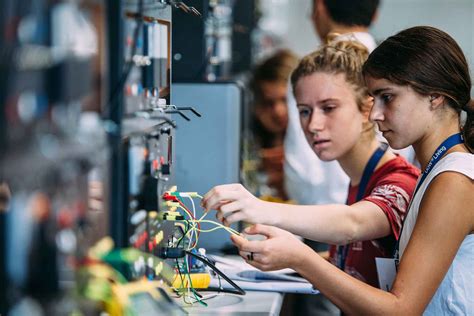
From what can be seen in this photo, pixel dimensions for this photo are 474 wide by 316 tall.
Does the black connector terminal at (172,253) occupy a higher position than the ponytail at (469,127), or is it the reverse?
the ponytail at (469,127)

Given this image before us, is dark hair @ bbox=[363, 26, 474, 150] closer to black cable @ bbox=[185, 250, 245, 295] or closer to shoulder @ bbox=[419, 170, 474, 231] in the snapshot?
shoulder @ bbox=[419, 170, 474, 231]

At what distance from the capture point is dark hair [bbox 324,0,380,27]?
352 centimetres

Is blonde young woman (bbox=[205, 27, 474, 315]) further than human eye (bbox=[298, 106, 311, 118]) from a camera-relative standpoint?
No

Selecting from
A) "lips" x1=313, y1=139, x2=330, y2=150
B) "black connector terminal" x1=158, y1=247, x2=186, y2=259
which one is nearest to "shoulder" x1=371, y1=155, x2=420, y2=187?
"lips" x1=313, y1=139, x2=330, y2=150

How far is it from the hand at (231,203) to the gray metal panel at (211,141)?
82cm

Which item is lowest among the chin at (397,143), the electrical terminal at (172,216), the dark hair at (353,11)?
the electrical terminal at (172,216)

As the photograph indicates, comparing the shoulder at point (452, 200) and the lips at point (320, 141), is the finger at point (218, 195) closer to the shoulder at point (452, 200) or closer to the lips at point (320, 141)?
the shoulder at point (452, 200)

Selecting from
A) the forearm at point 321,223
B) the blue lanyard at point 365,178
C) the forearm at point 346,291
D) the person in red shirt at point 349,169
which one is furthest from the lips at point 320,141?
the forearm at point 346,291

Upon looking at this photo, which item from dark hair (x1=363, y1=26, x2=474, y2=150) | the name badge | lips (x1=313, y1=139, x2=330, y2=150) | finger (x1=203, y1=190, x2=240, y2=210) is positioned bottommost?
the name badge

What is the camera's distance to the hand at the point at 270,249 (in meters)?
1.91

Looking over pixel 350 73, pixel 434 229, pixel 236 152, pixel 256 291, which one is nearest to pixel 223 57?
pixel 236 152

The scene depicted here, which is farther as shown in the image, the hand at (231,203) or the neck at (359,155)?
the neck at (359,155)

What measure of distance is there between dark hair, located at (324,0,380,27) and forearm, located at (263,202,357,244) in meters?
1.39

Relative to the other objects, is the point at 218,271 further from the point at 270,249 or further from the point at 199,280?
the point at 270,249
